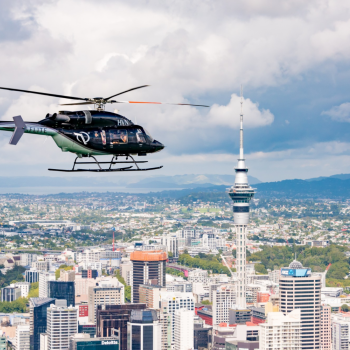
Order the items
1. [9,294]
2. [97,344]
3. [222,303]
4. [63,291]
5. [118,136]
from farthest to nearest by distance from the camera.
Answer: [9,294]
[63,291]
[222,303]
[97,344]
[118,136]

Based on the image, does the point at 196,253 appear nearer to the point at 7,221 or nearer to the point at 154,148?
Answer: the point at 7,221

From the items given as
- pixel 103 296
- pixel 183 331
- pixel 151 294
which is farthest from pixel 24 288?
pixel 183 331

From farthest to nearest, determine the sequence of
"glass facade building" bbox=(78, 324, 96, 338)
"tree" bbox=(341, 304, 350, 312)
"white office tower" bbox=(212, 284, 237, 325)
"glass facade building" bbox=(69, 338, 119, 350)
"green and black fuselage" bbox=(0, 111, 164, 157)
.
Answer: "tree" bbox=(341, 304, 350, 312) < "white office tower" bbox=(212, 284, 237, 325) < "glass facade building" bbox=(78, 324, 96, 338) < "glass facade building" bbox=(69, 338, 119, 350) < "green and black fuselage" bbox=(0, 111, 164, 157)

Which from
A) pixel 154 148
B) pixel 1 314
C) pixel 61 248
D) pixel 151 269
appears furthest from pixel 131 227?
pixel 154 148

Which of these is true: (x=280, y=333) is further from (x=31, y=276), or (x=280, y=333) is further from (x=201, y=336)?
(x=31, y=276)

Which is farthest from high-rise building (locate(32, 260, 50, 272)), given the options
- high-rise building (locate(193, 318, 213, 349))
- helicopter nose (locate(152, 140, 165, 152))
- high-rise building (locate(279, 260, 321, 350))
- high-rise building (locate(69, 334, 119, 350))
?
helicopter nose (locate(152, 140, 165, 152))

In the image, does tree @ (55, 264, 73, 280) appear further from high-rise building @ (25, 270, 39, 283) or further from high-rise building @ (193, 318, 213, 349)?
high-rise building @ (193, 318, 213, 349)

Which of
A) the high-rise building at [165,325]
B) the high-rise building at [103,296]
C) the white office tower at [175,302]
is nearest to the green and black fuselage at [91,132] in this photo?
the high-rise building at [165,325]
